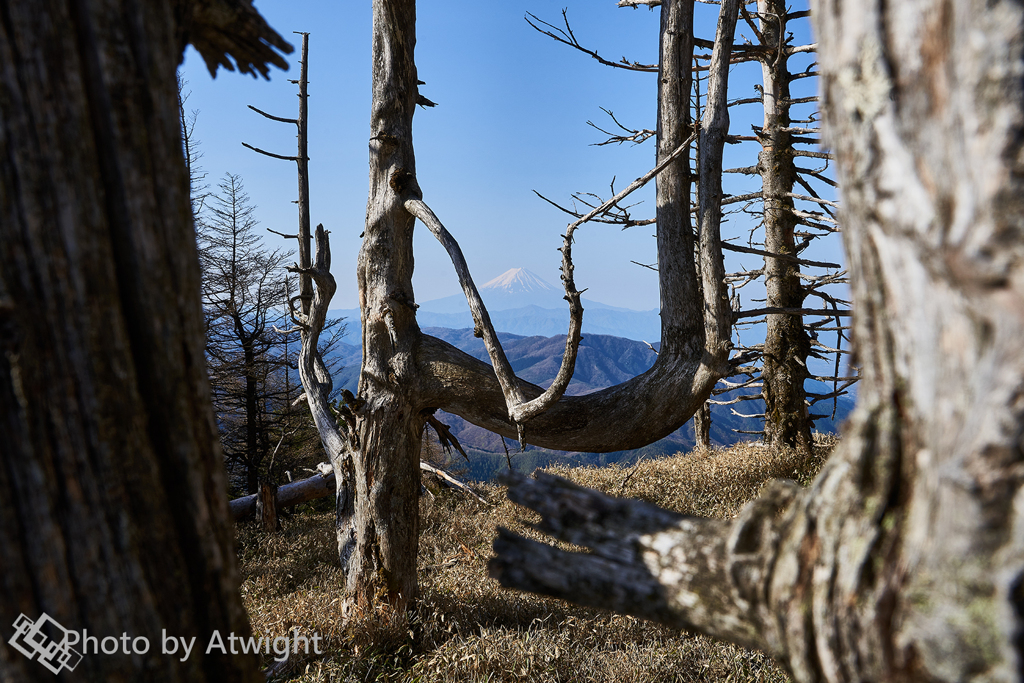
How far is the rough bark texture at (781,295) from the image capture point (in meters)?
9.06

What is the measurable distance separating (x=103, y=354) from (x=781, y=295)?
9.43 metres

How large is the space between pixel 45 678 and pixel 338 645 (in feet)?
11.9

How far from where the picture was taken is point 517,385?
3717 millimetres

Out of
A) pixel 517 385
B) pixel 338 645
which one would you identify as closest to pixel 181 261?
pixel 517 385

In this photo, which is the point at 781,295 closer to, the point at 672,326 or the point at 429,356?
the point at 672,326

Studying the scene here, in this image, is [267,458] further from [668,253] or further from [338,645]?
[668,253]

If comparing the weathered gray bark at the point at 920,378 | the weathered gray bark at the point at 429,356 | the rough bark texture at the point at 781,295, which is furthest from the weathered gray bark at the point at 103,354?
the rough bark texture at the point at 781,295

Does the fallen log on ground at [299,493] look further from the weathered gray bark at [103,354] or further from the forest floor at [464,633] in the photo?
the weathered gray bark at [103,354]

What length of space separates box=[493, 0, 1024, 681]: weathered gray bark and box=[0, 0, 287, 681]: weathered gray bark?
130cm

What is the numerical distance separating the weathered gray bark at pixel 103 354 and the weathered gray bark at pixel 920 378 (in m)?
1.30

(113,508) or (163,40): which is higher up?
(163,40)

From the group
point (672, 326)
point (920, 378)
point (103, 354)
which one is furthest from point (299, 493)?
point (920, 378)

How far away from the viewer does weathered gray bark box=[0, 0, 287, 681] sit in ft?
3.82

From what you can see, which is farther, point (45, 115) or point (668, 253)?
point (668, 253)
